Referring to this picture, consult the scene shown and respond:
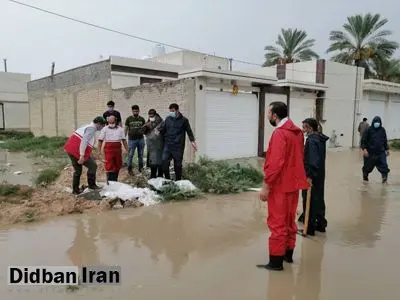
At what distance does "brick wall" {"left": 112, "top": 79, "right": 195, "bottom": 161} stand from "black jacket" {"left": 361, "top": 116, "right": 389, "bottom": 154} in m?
5.09

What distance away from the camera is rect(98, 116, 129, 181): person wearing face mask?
25.2 feet

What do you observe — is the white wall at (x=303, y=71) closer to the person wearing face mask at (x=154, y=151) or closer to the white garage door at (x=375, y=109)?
the white garage door at (x=375, y=109)

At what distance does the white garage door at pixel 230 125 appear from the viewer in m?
12.7

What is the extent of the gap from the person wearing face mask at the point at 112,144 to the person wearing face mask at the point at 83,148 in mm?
561

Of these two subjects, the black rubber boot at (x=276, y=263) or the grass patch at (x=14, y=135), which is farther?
the grass patch at (x=14, y=135)

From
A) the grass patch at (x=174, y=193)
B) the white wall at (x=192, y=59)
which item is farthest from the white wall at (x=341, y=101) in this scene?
the grass patch at (x=174, y=193)

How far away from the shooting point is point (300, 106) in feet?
55.2

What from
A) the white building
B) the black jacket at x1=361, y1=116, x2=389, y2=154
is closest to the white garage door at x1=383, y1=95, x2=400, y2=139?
the black jacket at x1=361, y1=116, x2=389, y2=154

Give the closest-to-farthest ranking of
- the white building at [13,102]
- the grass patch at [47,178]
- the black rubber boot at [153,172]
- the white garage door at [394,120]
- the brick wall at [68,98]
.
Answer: the black rubber boot at [153,172] → the grass patch at [47,178] → the brick wall at [68,98] → the white garage door at [394,120] → the white building at [13,102]

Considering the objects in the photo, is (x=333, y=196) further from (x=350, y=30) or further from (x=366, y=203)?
(x=350, y=30)

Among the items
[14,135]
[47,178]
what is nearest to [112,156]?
[47,178]

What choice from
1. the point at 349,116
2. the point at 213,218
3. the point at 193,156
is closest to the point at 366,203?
the point at 213,218

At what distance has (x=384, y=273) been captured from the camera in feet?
13.0

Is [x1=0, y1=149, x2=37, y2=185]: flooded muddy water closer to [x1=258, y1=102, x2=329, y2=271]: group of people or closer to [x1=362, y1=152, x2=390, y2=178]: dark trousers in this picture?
[x1=258, y1=102, x2=329, y2=271]: group of people
